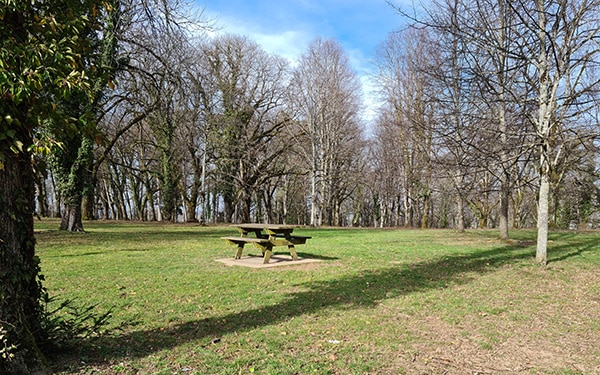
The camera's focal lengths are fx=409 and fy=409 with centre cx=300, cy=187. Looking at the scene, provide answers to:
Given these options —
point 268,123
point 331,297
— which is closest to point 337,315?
point 331,297

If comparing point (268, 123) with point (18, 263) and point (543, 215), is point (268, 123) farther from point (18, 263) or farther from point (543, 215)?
point (18, 263)

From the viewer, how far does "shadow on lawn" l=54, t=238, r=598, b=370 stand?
3951mm

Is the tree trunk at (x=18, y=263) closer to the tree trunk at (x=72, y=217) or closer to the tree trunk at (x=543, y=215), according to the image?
the tree trunk at (x=543, y=215)

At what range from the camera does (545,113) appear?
28.2 ft

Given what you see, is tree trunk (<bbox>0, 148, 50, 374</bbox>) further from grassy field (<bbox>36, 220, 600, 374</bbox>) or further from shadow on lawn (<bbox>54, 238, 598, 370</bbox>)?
shadow on lawn (<bbox>54, 238, 598, 370</bbox>)

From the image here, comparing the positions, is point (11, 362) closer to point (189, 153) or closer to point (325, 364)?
point (325, 364)

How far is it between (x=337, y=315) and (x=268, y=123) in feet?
90.0

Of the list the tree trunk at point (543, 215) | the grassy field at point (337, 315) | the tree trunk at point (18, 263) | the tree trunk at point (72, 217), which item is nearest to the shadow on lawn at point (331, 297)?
the grassy field at point (337, 315)

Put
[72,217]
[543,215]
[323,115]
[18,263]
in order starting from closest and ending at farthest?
[18,263]
[543,215]
[72,217]
[323,115]

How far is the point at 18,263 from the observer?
9.88 ft

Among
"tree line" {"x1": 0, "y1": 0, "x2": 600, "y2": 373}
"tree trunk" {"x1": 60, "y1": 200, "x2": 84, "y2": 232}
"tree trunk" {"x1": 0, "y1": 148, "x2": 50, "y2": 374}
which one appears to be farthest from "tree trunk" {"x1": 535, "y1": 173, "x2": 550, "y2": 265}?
"tree trunk" {"x1": 60, "y1": 200, "x2": 84, "y2": 232}

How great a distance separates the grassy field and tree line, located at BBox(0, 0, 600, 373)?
108 cm

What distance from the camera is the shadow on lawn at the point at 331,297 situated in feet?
13.0

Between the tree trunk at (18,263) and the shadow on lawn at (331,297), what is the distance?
0.65 meters
